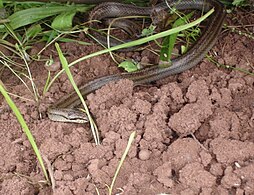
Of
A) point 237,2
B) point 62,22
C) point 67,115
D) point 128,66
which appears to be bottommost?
point 67,115

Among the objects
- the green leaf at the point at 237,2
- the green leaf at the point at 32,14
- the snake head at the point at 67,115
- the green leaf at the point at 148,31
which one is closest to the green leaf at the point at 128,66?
the green leaf at the point at 148,31

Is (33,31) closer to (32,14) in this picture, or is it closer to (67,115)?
(32,14)

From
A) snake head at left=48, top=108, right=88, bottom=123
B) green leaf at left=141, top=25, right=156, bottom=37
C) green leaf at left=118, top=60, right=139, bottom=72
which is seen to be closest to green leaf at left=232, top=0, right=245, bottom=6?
green leaf at left=141, top=25, right=156, bottom=37

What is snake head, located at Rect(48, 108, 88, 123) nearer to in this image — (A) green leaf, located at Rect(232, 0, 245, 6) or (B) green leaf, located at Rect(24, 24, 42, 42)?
(B) green leaf, located at Rect(24, 24, 42, 42)

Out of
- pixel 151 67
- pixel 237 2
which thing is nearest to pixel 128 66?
pixel 151 67

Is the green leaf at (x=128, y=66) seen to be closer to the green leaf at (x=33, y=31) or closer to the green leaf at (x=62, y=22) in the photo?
the green leaf at (x=62, y=22)

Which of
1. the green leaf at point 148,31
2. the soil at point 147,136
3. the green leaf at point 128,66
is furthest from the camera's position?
the green leaf at point 148,31
